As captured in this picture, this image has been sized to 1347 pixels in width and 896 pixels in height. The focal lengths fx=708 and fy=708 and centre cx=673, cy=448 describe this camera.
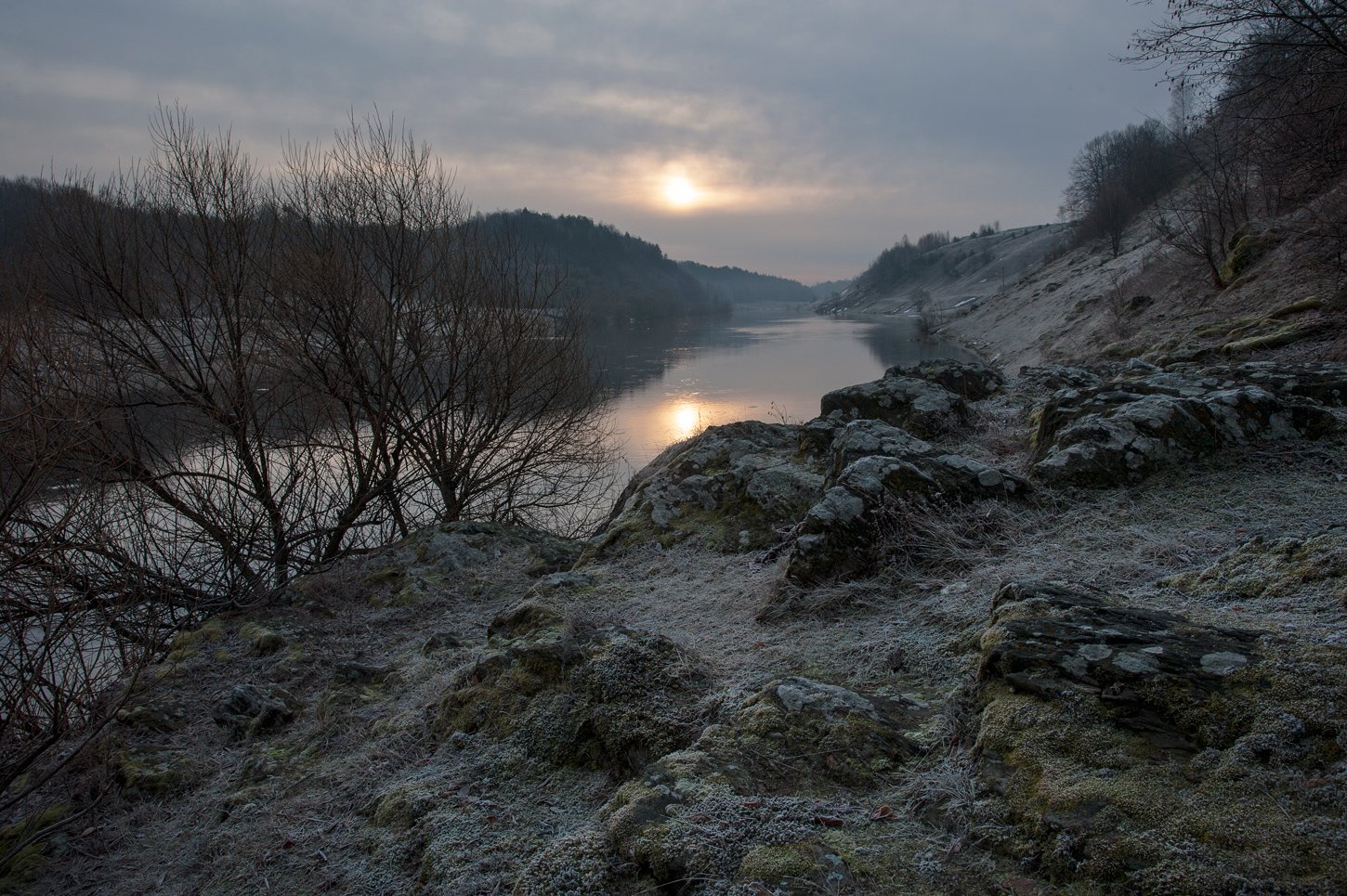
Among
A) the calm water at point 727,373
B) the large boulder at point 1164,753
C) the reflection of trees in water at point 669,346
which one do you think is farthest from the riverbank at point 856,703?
the reflection of trees in water at point 669,346

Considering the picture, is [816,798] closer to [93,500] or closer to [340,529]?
[93,500]

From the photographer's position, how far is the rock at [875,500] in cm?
472

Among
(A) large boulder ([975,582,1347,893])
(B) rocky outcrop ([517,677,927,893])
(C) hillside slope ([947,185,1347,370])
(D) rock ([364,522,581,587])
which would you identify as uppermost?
(C) hillside slope ([947,185,1347,370])

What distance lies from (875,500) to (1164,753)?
283 centimetres

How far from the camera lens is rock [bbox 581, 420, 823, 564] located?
261 inches

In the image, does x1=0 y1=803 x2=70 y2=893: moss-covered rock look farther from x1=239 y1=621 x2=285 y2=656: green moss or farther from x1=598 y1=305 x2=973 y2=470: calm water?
x1=598 y1=305 x2=973 y2=470: calm water

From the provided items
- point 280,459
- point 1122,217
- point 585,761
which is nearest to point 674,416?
point 280,459

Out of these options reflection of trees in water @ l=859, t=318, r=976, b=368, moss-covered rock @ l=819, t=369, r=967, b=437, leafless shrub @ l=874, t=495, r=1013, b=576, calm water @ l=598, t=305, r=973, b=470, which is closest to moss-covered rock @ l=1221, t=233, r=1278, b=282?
calm water @ l=598, t=305, r=973, b=470

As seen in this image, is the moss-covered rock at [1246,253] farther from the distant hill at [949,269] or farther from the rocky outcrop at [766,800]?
the distant hill at [949,269]

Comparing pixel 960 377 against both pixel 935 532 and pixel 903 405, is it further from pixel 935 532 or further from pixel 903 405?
pixel 935 532

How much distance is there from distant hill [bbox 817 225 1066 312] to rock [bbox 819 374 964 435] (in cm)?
7539

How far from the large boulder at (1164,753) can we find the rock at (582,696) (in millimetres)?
1397

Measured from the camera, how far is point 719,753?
2.82 m

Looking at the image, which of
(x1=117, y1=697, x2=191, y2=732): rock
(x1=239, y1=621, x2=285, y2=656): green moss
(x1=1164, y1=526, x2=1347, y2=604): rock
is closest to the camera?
(x1=1164, y1=526, x2=1347, y2=604): rock
